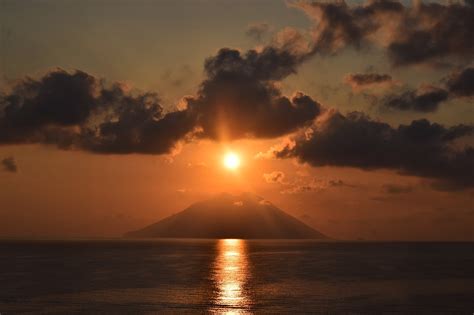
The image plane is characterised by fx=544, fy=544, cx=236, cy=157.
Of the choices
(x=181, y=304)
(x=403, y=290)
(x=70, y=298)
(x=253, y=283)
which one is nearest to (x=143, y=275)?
(x=253, y=283)

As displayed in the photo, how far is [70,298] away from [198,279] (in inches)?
1338

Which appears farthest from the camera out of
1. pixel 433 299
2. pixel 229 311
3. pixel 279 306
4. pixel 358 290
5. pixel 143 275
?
pixel 143 275

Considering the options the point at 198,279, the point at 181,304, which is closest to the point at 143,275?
the point at 198,279

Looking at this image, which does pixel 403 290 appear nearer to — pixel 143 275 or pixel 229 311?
pixel 229 311

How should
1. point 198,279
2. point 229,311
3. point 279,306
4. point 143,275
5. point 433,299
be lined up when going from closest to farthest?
point 229,311 < point 279,306 < point 433,299 < point 198,279 < point 143,275

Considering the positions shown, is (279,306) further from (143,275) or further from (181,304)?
(143,275)

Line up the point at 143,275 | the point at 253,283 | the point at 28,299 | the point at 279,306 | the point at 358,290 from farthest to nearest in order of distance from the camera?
the point at 143,275 < the point at 253,283 < the point at 358,290 < the point at 28,299 < the point at 279,306

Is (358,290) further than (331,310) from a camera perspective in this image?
Yes

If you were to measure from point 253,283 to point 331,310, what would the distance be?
3198cm

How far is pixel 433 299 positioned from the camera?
77.2 metres

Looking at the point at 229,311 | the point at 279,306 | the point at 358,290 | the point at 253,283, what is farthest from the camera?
the point at 253,283

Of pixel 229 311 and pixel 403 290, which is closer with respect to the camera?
pixel 229 311

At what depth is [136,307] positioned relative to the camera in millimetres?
65438

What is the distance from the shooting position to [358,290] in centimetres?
8681
